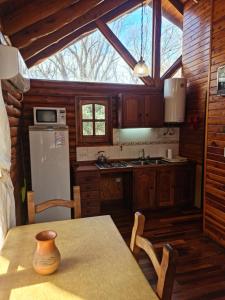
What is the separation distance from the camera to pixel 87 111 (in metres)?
4.14

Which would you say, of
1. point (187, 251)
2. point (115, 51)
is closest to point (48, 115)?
point (115, 51)

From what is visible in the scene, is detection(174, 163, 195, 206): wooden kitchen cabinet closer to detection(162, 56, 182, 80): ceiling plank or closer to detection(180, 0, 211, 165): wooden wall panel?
detection(180, 0, 211, 165): wooden wall panel

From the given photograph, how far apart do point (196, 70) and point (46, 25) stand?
2580mm

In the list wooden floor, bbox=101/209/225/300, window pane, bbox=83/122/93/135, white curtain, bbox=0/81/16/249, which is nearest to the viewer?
white curtain, bbox=0/81/16/249

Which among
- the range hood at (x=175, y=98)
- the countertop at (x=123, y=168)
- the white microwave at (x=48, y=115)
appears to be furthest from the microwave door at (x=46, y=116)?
the range hood at (x=175, y=98)

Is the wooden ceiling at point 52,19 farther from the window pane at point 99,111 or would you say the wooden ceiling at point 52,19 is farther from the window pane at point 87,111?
the window pane at point 99,111

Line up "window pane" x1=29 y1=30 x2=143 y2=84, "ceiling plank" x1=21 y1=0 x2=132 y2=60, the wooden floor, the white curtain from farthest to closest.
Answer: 1. "window pane" x1=29 y1=30 x2=143 y2=84
2. "ceiling plank" x1=21 y1=0 x2=132 y2=60
3. the wooden floor
4. the white curtain

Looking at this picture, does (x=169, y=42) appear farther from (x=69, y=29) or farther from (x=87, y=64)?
(x=69, y=29)

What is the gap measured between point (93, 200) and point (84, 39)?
2.84 m

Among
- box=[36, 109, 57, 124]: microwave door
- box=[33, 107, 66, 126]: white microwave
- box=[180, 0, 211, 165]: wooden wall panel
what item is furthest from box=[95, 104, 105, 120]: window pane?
box=[180, 0, 211, 165]: wooden wall panel

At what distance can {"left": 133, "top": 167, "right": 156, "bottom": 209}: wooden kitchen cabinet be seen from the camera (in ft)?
12.6

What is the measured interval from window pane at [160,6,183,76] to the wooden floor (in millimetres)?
2751

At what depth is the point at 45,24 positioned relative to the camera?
284cm

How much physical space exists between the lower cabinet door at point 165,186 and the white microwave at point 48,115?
6.25 feet
